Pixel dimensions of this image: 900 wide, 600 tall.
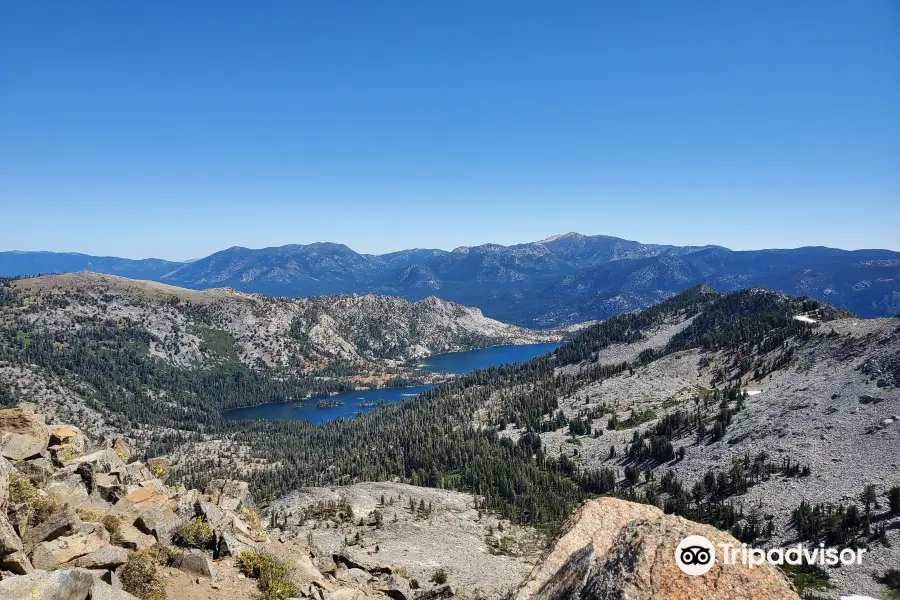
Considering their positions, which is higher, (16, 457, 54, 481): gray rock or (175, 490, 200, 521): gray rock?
(16, 457, 54, 481): gray rock

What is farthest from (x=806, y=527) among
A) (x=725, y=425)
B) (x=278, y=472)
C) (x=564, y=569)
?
(x=278, y=472)

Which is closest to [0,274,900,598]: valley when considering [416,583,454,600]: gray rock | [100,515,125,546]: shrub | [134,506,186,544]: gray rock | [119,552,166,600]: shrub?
[416,583,454,600]: gray rock

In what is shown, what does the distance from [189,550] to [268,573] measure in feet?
14.1

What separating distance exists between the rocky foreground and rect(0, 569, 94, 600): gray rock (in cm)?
3

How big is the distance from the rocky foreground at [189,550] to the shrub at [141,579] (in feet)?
0.14

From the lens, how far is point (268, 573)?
2622 centimetres

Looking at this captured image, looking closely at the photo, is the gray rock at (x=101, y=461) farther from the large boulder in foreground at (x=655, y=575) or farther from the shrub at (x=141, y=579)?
the large boulder in foreground at (x=655, y=575)

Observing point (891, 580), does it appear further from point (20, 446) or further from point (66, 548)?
point (20, 446)

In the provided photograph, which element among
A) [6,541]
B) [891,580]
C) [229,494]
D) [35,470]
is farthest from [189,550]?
[891,580]

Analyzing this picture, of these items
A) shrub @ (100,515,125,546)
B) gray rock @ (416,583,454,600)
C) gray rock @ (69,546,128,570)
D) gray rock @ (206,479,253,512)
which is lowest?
gray rock @ (416,583,454,600)

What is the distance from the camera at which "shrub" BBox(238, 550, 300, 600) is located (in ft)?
81.1

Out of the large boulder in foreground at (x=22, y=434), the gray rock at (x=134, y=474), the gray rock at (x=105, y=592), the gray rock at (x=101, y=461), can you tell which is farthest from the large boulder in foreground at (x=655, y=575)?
the gray rock at (x=134, y=474)

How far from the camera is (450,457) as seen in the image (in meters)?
166

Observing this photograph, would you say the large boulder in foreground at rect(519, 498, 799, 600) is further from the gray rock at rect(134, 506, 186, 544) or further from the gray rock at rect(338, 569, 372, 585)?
the gray rock at rect(338, 569, 372, 585)
